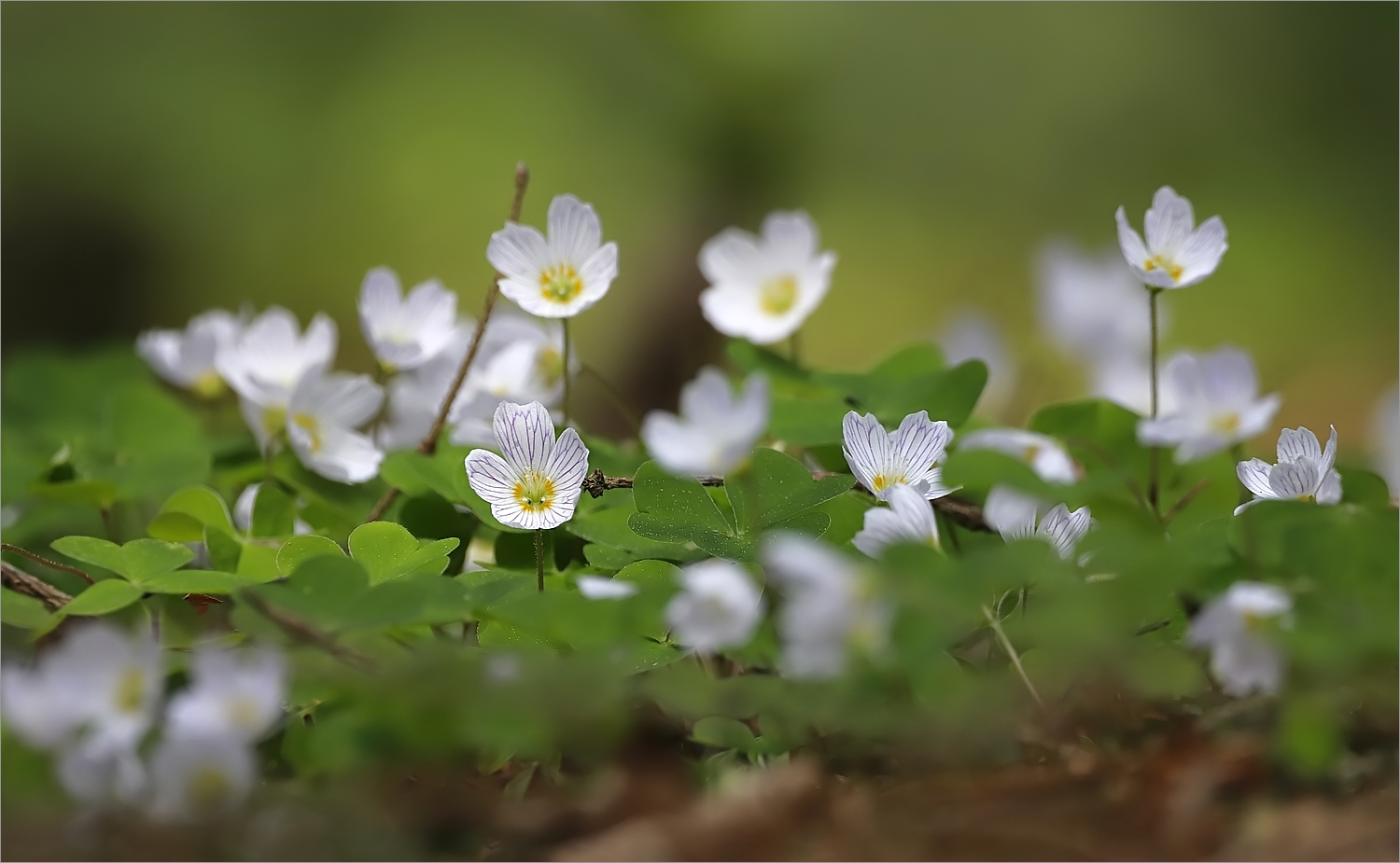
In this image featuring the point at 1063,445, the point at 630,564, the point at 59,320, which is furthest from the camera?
the point at 59,320

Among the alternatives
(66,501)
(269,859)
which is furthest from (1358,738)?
(66,501)

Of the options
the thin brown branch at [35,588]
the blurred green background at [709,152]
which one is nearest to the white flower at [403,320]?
the thin brown branch at [35,588]

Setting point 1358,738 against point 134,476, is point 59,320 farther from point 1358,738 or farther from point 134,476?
point 1358,738

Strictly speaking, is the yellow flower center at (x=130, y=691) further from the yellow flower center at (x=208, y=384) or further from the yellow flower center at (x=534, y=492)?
the yellow flower center at (x=208, y=384)

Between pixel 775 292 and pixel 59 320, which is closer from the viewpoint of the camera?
pixel 775 292

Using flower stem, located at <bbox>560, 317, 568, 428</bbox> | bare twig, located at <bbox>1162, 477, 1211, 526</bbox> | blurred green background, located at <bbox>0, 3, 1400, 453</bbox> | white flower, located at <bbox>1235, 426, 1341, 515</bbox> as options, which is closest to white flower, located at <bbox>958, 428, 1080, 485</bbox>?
bare twig, located at <bbox>1162, 477, 1211, 526</bbox>

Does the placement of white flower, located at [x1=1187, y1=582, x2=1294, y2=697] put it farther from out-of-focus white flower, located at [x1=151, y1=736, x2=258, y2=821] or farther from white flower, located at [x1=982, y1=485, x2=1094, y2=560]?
out-of-focus white flower, located at [x1=151, y1=736, x2=258, y2=821]

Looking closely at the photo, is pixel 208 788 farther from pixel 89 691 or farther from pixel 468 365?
pixel 468 365
